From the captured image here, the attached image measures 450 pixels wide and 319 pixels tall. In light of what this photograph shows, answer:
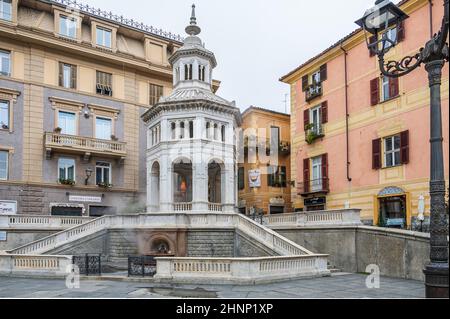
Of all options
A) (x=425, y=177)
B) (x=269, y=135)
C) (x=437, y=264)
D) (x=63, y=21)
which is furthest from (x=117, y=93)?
(x=437, y=264)

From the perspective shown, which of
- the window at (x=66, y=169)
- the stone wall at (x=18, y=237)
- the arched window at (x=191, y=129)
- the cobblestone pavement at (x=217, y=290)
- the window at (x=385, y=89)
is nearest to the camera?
the cobblestone pavement at (x=217, y=290)

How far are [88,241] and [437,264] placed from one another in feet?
60.8

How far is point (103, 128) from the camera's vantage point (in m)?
31.4

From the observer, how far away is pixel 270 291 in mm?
13391

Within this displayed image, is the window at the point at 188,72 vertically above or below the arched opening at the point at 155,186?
above

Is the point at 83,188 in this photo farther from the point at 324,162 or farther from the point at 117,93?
the point at 324,162

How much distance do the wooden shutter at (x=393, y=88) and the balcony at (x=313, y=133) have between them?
20.0 feet

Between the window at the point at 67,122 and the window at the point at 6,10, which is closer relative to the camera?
the window at the point at 6,10

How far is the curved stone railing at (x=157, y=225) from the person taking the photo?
2086 cm

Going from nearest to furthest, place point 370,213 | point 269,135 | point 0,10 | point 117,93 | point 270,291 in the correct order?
1. point 270,291
2. point 370,213
3. point 0,10
4. point 117,93
5. point 269,135

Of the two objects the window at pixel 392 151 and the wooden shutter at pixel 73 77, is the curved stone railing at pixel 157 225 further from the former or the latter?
the wooden shutter at pixel 73 77

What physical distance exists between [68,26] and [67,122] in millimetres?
6836

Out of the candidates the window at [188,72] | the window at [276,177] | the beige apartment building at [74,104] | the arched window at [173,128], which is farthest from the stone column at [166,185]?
the window at [276,177]

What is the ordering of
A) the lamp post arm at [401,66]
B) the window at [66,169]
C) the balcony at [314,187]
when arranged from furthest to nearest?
the window at [66,169], the balcony at [314,187], the lamp post arm at [401,66]
